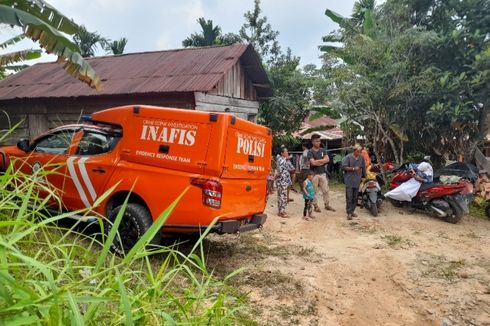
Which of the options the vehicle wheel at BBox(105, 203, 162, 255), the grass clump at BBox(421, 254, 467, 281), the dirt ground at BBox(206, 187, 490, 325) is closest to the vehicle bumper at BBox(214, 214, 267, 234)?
the dirt ground at BBox(206, 187, 490, 325)

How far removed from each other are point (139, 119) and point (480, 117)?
31.3 feet

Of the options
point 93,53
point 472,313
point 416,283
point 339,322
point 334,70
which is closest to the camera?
point 339,322

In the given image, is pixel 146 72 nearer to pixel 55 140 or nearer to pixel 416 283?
pixel 55 140

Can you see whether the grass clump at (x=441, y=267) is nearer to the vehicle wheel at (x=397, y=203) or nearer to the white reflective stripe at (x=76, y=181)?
the vehicle wheel at (x=397, y=203)

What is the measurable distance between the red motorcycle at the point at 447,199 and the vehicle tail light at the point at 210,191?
238 inches

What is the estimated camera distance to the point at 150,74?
1081cm

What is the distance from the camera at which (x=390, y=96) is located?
1102 centimetres

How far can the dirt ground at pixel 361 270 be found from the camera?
4.19 m

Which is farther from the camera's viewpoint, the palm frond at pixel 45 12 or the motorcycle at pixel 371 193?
the motorcycle at pixel 371 193

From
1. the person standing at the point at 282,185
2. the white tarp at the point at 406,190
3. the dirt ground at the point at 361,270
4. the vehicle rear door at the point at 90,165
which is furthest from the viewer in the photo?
the white tarp at the point at 406,190

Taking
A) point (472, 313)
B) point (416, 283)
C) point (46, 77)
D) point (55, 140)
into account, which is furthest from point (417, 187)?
point (46, 77)

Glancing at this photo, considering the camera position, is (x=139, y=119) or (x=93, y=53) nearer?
(x=139, y=119)

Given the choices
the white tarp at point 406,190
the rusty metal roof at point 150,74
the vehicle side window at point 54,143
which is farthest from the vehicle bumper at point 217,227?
the white tarp at point 406,190

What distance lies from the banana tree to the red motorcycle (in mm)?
7250
